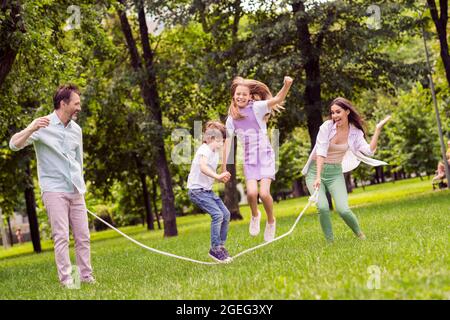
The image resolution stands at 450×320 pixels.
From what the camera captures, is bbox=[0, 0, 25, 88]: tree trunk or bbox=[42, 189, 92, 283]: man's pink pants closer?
bbox=[42, 189, 92, 283]: man's pink pants

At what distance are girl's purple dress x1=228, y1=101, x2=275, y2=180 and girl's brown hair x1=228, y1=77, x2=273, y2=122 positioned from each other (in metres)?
0.08

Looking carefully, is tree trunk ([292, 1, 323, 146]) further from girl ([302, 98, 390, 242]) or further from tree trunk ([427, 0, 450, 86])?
girl ([302, 98, 390, 242])

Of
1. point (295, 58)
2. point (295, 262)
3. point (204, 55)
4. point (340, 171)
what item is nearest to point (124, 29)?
point (204, 55)

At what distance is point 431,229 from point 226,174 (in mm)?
3959

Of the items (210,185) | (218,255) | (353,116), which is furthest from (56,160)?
(353,116)

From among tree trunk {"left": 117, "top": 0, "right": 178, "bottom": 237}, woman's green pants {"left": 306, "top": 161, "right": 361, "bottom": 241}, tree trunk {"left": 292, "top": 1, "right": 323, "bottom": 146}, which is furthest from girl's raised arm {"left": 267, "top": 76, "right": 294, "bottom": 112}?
tree trunk {"left": 117, "top": 0, "right": 178, "bottom": 237}

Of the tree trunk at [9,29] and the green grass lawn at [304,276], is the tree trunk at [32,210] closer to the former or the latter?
the tree trunk at [9,29]

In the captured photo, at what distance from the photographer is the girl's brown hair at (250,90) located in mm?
9570

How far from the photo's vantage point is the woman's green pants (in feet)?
32.9

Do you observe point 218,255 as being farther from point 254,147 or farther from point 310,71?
point 310,71

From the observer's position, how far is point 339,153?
10250 mm

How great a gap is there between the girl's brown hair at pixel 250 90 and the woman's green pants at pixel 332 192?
1.33 meters

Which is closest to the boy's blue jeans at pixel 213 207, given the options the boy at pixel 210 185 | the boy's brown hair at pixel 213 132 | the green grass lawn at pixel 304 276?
the boy at pixel 210 185

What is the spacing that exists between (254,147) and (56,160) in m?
2.84
